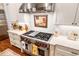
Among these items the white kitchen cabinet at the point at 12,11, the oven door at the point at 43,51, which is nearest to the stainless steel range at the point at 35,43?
the oven door at the point at 43,51

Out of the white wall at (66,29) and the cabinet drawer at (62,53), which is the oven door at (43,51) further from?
the white wall at (66,29)

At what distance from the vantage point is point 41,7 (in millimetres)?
820

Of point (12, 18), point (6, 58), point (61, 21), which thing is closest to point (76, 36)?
point (61, 21)

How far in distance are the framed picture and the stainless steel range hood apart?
2.3 inches

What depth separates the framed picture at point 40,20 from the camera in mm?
827

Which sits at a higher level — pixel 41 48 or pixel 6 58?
pixel 41 48

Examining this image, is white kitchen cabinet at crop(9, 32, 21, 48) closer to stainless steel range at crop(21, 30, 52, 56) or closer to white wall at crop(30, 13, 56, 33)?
stainless steel range at crop(21, 30, 52, 56)

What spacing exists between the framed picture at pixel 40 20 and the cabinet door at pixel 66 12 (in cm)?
13

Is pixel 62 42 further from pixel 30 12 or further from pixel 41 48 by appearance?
pixel 30 12

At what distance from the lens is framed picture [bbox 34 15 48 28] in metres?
0.83

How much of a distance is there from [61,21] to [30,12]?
0.33 meters

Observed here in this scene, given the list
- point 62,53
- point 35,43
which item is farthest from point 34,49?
point 62,53

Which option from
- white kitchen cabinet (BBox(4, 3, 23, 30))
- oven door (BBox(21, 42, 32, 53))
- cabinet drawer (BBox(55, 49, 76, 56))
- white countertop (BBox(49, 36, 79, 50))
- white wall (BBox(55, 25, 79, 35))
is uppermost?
white kitchen cabinet (BBox(4, 3, 23, 30))

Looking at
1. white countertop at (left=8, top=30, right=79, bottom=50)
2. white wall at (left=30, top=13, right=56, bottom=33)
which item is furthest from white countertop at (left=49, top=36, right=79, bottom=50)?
white wall at (left=30, top=13, right=56, bottom=33)
